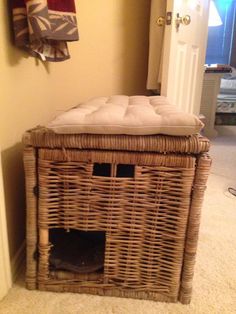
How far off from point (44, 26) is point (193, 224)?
28.0 inches

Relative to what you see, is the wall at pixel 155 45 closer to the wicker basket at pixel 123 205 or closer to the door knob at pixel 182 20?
the door knob at pixel 182 20

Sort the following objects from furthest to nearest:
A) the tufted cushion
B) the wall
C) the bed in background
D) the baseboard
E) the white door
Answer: the bed in background < the wall < the white door < the baseboard < the tufted cushion

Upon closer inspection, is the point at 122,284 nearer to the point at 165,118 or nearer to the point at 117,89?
the point at 165,118

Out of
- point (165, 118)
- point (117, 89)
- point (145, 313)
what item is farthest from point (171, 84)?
point (145, 313)

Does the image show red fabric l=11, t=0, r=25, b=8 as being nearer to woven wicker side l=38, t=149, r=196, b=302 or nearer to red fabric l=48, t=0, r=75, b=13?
red fabric l=48, t=0, r=75, b=13

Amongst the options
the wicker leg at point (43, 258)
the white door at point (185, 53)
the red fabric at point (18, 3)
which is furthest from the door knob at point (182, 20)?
the wicker leg at point (43, 258)

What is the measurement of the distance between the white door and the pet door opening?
785mm

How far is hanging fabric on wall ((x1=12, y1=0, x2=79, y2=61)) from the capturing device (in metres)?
0.81

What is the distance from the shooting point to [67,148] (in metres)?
0.74

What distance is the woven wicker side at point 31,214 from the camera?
751 millimetres

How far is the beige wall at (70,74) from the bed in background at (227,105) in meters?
1.87

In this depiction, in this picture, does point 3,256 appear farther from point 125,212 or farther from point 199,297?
point 199,297

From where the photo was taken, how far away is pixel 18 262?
964mm

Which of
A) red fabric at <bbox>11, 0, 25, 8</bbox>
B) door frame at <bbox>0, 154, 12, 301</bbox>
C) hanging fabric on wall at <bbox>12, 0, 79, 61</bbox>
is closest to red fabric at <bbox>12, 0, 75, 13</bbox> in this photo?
hanging fabric on wall at <bbox>12, 0, 79, 61</bbox>
